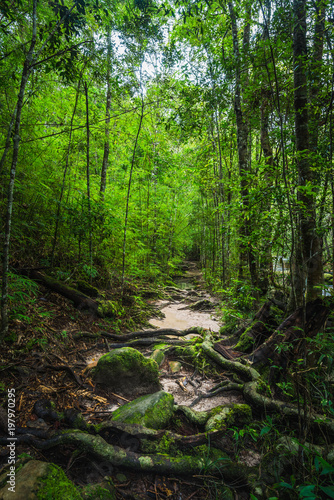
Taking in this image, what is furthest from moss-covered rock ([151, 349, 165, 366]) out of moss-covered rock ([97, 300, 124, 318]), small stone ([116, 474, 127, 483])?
small stone ([116, 474, 127, 483])

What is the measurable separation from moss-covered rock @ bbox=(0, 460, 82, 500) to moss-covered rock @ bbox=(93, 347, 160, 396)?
2.22 meters

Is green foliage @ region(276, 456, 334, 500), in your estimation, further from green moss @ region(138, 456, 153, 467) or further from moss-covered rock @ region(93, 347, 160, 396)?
moss-covered rock @ region(93, 347, 160, 396)

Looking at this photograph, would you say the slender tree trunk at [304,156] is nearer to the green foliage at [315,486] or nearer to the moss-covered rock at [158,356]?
the green foliage at [315,486]

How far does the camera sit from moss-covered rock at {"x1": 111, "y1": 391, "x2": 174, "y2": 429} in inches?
127

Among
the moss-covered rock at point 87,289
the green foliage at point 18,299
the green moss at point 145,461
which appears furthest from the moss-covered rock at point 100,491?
the moss-covered rock at point 87,289

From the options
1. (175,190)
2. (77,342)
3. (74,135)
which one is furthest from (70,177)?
(175,190)

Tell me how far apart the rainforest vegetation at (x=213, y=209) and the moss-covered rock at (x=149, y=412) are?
34 centimetres

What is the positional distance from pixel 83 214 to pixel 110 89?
636 centimetres

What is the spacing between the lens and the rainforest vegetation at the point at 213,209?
120 inches

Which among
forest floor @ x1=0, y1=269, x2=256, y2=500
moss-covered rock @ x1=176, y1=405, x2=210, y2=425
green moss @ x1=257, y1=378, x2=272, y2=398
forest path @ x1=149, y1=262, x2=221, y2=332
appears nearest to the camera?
forest floor @ x1=0, y1=269, x2=256, y2=500

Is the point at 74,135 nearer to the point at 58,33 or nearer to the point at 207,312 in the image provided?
the point at 58,33

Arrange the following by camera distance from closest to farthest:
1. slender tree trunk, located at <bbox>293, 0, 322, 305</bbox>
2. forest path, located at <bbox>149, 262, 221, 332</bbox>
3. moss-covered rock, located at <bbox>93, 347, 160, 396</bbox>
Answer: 1. slender tree trunk, located at <bbox>293, 0, 322, 305</bbox>
2. moss-covered rock, located at <bbox>93, 347, 160, 396</bbox>
3. forest path, located at <bbox>149, 262, 221, 332</bbox>

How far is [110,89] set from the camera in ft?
30.0

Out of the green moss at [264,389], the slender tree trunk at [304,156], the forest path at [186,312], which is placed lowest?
the forest path at [186,312]
